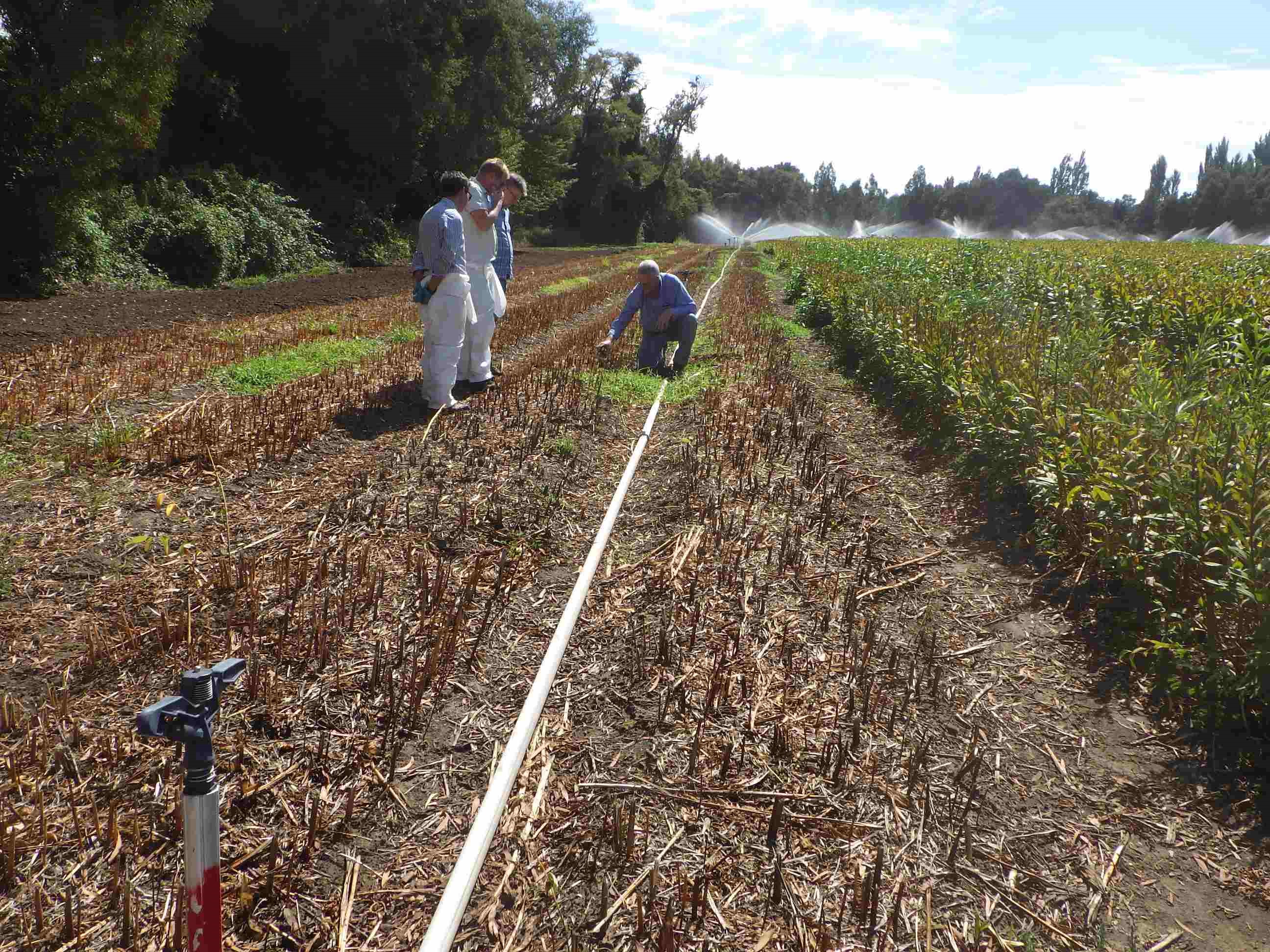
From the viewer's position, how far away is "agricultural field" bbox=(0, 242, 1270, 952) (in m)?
2.19

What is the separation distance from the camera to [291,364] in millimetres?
7867

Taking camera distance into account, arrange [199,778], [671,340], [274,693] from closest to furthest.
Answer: [199,778] → [274,693] → [671,340]

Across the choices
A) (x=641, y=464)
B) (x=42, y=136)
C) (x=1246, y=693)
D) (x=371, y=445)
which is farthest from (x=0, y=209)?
(x=1246, y=693)

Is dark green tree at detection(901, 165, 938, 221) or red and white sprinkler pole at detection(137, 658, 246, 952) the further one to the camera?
dark green tree at detection(901, 165, 938, 221)

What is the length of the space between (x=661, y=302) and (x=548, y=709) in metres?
6.60

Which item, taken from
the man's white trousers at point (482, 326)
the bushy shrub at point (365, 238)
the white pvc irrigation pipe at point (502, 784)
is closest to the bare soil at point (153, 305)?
the bushy shrub at point (365, 238)

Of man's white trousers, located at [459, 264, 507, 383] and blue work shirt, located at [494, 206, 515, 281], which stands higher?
blue work shirt, located at [494, 206, 515, 281]

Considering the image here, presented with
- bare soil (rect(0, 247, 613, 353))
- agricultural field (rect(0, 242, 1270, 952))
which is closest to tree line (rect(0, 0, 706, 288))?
bare soil (rect(0, 247, 613, 353))

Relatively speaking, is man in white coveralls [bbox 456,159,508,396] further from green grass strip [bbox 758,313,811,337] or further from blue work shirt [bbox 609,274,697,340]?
green grass strip [bbox 758,313,811,337]

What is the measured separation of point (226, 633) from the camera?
3.28m

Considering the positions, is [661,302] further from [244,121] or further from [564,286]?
[244,121]

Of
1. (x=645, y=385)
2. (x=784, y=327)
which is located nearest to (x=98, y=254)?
(x=645, y=385)

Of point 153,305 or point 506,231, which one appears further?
point 153,305

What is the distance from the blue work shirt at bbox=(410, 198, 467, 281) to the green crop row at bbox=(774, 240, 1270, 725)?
4.03 metres
